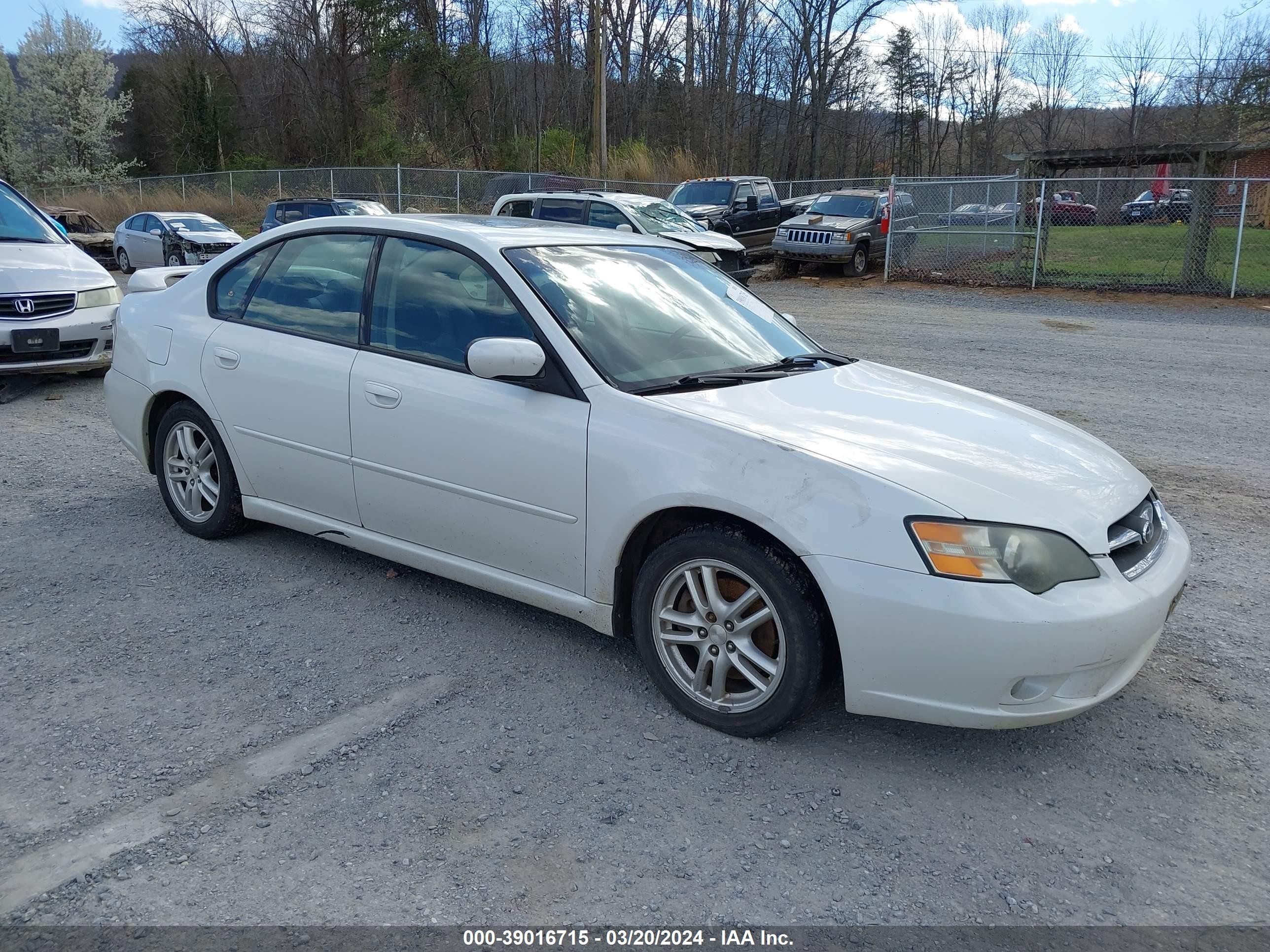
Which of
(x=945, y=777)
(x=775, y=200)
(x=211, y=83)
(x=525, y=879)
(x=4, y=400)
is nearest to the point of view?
(x=525, y=879)

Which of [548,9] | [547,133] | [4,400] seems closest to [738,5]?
[548,9]

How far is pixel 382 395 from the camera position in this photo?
412 centimetres

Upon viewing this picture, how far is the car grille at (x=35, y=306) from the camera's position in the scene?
8.34 meters

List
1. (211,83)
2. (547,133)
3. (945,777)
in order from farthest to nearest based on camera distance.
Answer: (211,83) → (547,133) → (945,777)

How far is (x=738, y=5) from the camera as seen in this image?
44.9m

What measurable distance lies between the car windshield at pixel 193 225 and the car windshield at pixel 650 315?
21.0m

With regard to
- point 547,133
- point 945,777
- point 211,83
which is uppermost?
point 211,83

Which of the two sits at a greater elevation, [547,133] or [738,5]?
[738,5]

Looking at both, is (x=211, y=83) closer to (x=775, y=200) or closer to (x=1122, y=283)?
(x=775, y=200)

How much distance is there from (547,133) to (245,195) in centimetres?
1168

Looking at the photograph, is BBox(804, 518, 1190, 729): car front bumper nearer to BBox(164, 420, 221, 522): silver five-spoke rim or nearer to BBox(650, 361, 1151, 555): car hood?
BBox(650, 361, 1151, 555): car hood

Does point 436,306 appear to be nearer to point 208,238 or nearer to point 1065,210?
point 208,238

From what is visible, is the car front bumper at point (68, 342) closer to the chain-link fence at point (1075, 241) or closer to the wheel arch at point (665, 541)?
the wheel arch at point (665, 541)

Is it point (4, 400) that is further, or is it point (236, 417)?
point (4, 400)
